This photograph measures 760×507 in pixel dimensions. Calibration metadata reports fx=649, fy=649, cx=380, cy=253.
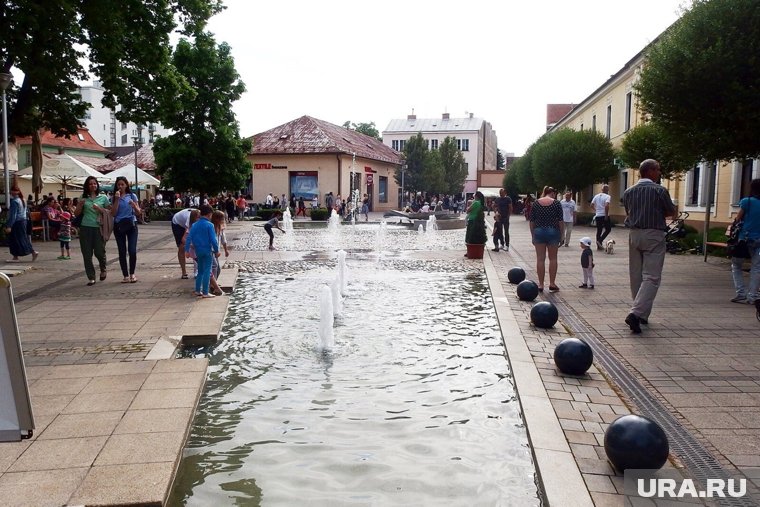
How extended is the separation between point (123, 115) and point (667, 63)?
549 inches

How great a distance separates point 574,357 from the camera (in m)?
5.81

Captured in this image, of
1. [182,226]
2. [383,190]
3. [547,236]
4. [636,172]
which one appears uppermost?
[636,172]

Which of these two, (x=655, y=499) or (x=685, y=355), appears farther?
(x=685, y=355)

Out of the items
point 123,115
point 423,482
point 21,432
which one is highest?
point 123,115

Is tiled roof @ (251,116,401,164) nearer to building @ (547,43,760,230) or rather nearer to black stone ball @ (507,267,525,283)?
building @ (547,43,760,230)

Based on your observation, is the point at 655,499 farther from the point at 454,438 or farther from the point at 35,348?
the point at 35,348

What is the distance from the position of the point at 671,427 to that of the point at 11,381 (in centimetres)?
413

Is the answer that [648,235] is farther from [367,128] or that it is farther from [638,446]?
[367,128]

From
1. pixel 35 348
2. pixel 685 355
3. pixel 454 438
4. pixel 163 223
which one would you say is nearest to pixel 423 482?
pixel 454 438

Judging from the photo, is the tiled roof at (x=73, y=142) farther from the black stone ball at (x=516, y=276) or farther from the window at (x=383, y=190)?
the black stone ball at (x=516, y=276)

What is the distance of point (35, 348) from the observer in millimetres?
6945

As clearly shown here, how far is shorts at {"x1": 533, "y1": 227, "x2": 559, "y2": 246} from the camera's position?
34.7 ft

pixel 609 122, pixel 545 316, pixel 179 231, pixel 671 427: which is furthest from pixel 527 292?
pixel 609 122

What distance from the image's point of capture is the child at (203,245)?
9820mm
